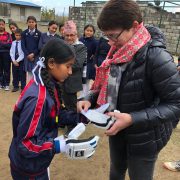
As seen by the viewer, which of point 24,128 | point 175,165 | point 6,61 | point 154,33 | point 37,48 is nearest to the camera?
point 24,128

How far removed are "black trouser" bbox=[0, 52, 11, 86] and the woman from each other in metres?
5.00

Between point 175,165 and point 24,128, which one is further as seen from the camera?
point 175,165

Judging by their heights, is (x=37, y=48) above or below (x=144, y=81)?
below

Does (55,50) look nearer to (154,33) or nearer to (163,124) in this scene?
(154,33)

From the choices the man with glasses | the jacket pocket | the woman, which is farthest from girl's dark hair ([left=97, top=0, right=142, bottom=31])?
the man with glasses

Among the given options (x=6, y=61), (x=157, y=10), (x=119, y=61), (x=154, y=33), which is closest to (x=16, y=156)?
(x=119, y=61)

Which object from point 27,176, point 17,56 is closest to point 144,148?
point 27,176

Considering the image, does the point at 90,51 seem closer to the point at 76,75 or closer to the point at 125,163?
the point at 76,75

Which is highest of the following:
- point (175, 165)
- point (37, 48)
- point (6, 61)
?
point (37, 48)

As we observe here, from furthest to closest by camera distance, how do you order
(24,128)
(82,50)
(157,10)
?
(157,10) → (82,50) → (24,128)

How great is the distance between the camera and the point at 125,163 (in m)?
2.21

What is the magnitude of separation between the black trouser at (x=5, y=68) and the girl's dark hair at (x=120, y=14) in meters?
5.21

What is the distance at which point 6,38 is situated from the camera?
20.8 feet

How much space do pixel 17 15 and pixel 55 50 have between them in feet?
129
